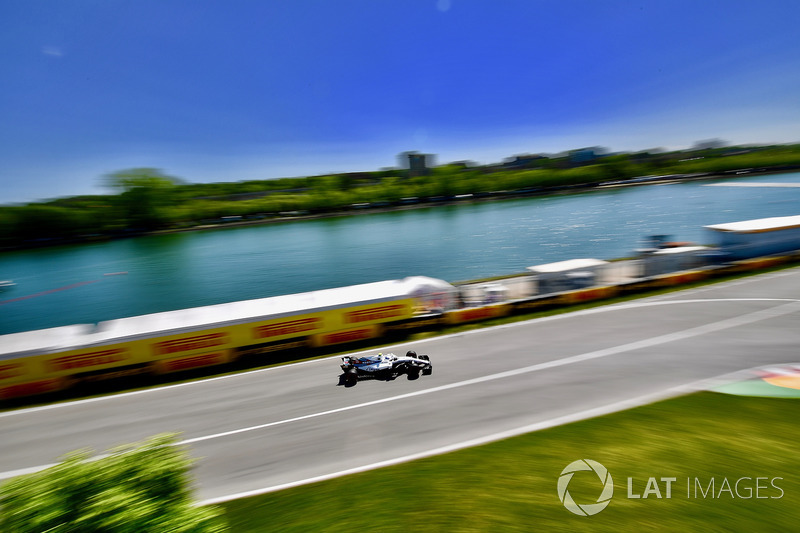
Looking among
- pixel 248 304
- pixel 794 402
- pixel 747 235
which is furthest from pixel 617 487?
pixel 747 235

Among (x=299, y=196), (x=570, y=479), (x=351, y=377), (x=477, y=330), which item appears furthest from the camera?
(x=299, y=196)

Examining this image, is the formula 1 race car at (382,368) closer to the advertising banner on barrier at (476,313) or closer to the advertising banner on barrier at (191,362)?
the advertising banner on barrier at (476,313)

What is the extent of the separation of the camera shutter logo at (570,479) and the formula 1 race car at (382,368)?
→ 5.67 metres

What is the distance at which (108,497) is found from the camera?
373 cm

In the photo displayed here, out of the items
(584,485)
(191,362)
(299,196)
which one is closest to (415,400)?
(584,485)

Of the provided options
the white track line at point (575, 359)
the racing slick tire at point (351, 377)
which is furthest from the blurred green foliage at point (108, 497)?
the racing slick tire at point (351, 377)

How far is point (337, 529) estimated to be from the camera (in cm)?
680

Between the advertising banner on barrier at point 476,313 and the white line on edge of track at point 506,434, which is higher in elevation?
the advertising banner on barrier at point 476,313

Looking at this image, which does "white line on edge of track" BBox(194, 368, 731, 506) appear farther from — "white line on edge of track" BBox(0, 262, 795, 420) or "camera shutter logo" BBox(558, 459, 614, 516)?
"white line on edge of track" BBox(0, 262, 795, 420)

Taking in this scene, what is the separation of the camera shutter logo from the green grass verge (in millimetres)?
96

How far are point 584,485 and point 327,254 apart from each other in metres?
57.3

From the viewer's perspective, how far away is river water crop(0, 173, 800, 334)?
43906 millimetres

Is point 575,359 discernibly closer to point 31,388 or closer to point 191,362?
point 191,362

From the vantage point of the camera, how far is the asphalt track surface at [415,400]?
9609mm
